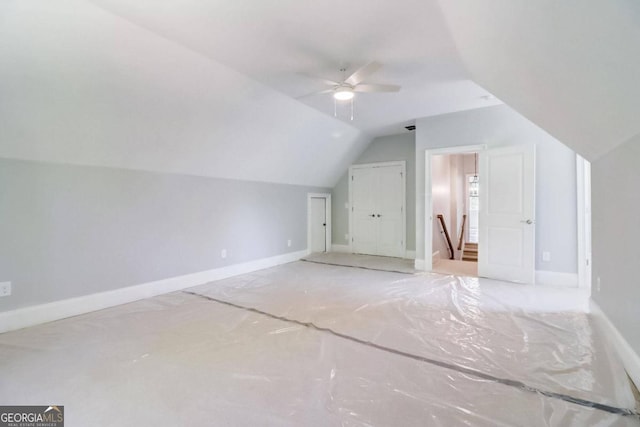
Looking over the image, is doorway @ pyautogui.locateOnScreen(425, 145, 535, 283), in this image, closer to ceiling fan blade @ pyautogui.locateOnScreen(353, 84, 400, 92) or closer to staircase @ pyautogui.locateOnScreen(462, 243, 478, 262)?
ceiling fan blade @ pyautogui.locateOnScreen(353, 84, 400, 92)

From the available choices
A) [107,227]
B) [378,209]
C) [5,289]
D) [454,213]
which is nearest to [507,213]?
[378,209]

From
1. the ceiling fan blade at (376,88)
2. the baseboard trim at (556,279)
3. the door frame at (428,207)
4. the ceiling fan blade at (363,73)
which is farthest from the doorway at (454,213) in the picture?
the ceiling fan blade at (363,73)

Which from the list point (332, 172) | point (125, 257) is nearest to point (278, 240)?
point (332, 172)

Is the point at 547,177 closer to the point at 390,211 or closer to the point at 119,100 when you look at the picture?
the point at 390,211

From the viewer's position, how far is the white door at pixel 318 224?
7.03 m

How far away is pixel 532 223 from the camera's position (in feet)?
13.8

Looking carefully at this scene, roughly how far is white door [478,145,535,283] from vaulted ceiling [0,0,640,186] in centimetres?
105

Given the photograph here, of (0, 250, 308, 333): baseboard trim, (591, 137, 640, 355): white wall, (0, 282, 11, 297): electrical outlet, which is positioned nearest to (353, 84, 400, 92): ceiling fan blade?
(591, 137, 640, 355): white wall

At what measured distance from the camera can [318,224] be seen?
7.23m

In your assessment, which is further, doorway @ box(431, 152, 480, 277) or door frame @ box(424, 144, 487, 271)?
doorway @ box(431, 152, 480, 277)

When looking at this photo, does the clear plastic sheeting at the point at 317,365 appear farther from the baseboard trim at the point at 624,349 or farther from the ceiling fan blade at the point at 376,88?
the ceiling fan blade at the point at 376,88

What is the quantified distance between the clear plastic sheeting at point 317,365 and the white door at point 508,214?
1.00 metres

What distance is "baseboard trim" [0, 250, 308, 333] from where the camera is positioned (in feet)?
9.08

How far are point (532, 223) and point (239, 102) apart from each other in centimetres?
453
